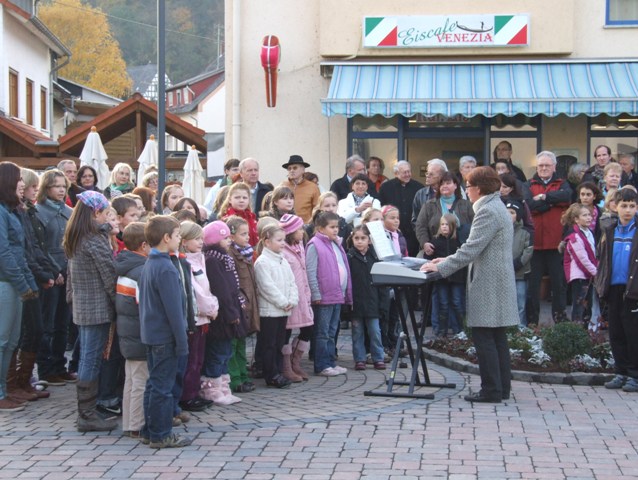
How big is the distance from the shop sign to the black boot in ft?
34.5

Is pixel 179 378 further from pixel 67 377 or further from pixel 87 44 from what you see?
pixel 87 44

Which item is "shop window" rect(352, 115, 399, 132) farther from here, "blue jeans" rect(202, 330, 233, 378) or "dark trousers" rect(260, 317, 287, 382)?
"blue jeans" rect(202, 330, 233, 378)

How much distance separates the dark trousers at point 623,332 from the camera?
9.55 meters

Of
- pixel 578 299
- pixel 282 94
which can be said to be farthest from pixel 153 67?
pixel 578 299

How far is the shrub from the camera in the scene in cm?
1016

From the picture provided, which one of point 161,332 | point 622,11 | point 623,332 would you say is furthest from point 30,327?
point 622,11

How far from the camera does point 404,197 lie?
1388 centimetres

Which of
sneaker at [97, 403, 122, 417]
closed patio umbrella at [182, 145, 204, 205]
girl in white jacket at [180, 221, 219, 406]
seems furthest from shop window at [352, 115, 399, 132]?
sneaker at [97, 403, 122, 417]

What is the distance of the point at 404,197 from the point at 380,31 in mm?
4348

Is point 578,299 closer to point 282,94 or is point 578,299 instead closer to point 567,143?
point 567,143

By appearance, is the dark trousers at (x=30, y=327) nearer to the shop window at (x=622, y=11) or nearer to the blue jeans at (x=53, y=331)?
the blue jeans at (x=53, y=331)

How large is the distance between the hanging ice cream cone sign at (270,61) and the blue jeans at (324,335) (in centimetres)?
728

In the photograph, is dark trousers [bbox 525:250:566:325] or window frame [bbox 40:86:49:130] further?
window frame [bbox 40:86:49:130]

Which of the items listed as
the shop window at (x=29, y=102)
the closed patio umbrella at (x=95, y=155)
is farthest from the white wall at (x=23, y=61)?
the closed patio umbrella at (x=95, y=155)
